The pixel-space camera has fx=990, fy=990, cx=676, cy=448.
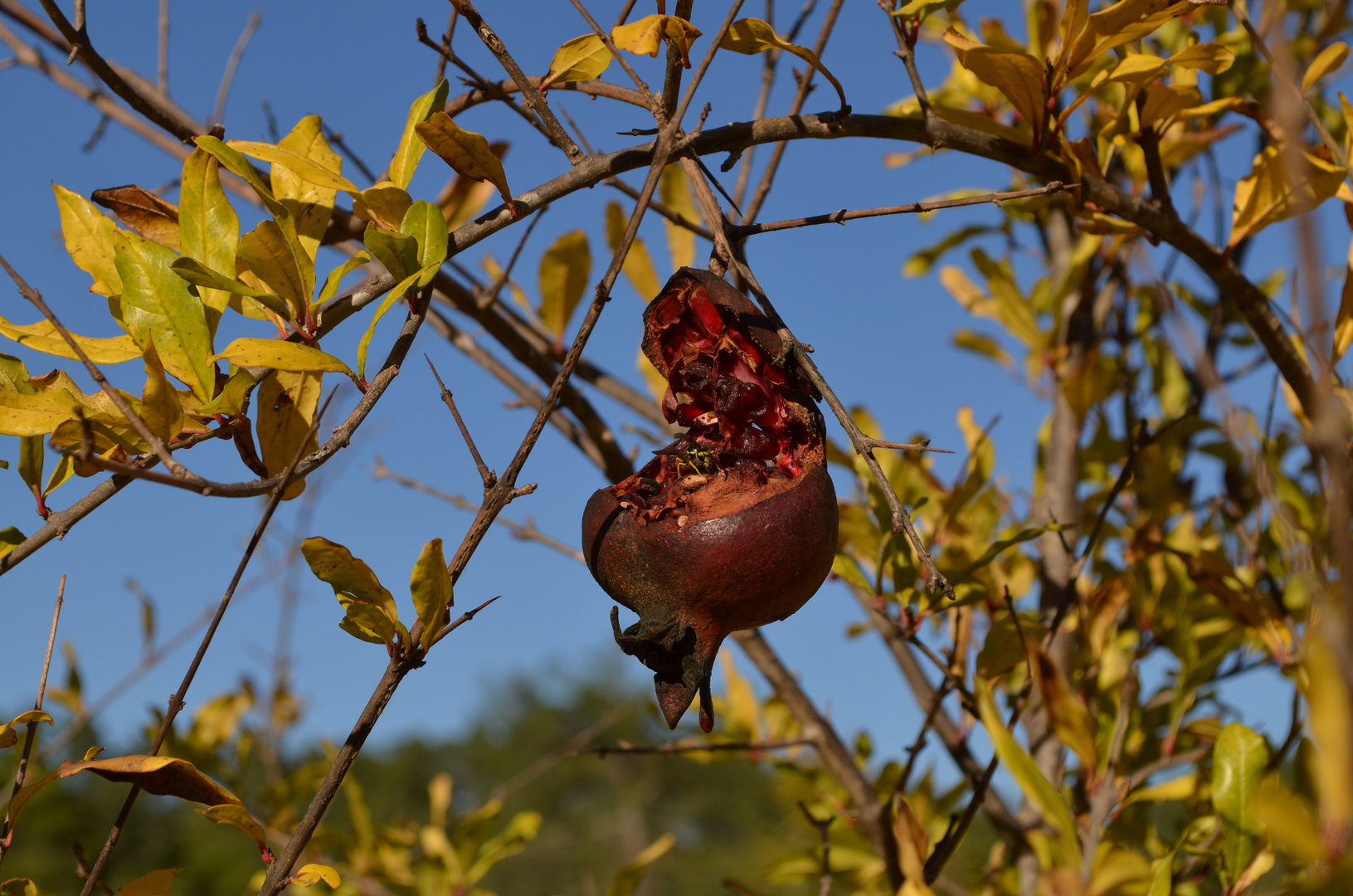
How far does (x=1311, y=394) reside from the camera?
901 millimetres

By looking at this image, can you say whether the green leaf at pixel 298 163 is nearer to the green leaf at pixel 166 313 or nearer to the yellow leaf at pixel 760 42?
the green leaf at pixel 166 313

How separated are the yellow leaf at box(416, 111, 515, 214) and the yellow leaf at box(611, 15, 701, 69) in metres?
0.12

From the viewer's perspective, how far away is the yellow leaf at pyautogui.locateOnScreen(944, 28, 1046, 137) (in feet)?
2.51

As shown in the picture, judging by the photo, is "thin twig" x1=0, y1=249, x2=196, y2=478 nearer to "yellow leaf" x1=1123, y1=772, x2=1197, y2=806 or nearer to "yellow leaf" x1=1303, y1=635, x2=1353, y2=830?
"yellow leaf" x1=1303, y1=635, x2=1353, y2=830

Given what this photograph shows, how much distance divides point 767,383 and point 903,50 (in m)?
0.34

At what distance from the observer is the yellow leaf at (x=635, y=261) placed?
1.20 meters

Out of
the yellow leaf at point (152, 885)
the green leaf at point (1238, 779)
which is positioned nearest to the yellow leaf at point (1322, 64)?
the green leaf at point (1238, 779)

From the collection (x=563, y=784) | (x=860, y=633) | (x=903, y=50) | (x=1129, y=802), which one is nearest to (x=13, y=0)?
(x=903, y=50)

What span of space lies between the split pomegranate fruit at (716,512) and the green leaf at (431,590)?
0.10 meters

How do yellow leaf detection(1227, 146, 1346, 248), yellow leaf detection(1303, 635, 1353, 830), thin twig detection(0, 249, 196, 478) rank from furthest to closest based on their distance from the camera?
yellow leaf detection(1227, 146, 1346, 248) < thin twig detection(0, 249, 196, 478) < yellow leaf detection(1303, 635, 1353, 830)

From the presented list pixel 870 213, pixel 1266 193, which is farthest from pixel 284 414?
pixel 1266 193

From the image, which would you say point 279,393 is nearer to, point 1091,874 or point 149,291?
point 149,291

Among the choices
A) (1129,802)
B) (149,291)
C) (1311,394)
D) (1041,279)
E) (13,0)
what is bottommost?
(1129,802)

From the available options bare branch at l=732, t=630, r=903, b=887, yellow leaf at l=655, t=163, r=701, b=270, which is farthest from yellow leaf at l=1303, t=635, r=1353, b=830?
yellow leaf at l=655, t=163, r=701, b=270
